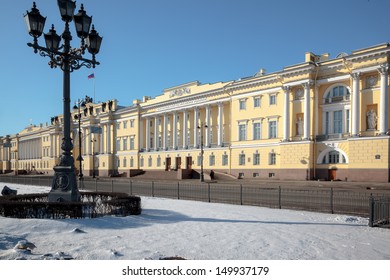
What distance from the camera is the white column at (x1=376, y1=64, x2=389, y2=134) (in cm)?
3406

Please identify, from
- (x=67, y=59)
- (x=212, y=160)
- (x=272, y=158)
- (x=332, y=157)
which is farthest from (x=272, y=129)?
(x=67, y=59)

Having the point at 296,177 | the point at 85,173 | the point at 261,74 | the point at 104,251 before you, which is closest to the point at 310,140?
the point at 296,177

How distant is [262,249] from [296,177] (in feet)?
114

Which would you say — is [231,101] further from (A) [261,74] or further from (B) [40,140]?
(B) [40,140]

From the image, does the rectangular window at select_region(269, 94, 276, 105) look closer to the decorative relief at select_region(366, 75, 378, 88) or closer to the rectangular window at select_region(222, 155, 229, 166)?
the rectangular window at select_region(222, 155, 229, 166)

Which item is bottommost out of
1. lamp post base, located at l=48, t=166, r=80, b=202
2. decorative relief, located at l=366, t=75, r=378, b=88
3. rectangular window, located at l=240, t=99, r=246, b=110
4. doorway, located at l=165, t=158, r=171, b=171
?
doorway, located at l=165, t=158, r=171, b=171

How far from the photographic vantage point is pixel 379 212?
11188mm

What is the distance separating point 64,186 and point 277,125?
36564 millimetres

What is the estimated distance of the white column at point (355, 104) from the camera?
3628 centimetres

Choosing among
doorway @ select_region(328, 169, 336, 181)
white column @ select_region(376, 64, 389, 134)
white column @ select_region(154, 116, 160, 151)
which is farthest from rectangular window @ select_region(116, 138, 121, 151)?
white column @ select_region(376, 64, 389, 134)

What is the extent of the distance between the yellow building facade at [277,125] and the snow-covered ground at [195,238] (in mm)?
27621

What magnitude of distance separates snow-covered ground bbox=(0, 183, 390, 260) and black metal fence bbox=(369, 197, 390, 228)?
408mm

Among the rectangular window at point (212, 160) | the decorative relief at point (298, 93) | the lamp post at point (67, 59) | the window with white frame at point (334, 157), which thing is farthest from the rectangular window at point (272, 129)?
the lamp post at point (67, 59)

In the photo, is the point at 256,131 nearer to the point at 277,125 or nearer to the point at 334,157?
the point at 277,125
